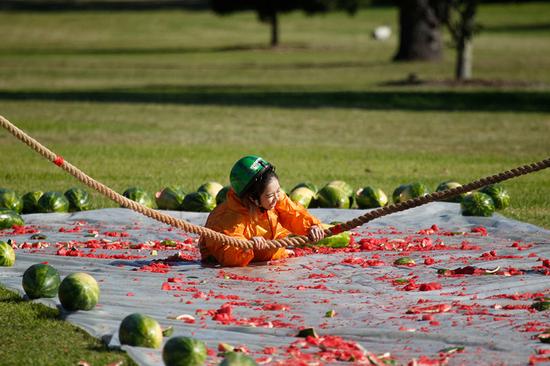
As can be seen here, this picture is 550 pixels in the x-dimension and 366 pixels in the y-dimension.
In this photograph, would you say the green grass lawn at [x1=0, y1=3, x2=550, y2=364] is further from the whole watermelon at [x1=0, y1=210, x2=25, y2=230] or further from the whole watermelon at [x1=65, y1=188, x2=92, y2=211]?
the whole watermelon at [x1=0, y1=210, x2=25, y2=230]

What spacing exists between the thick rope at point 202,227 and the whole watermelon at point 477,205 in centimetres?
254

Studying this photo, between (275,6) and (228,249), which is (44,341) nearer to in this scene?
(228,249)

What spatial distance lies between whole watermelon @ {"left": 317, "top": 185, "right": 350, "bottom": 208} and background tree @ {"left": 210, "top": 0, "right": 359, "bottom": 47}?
44.8m

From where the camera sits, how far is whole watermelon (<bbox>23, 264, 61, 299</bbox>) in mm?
7691

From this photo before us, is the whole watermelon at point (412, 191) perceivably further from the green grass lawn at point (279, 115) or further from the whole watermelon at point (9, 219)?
the whole watermelon at point (9, 219)

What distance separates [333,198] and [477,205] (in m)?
1.68

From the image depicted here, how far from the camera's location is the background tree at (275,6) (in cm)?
5625

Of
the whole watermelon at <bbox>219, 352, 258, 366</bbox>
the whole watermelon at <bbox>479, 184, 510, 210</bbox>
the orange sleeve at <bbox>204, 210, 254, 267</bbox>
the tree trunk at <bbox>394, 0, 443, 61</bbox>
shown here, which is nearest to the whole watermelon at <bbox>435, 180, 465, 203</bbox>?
the whole watermelon at <bbox>479, 184, 510, 210</bbox>

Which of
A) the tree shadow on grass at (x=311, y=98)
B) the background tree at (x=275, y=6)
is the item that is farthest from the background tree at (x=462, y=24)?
Result: the background tree at (x=275, y=6)

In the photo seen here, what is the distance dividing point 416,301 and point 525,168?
5.78 feet

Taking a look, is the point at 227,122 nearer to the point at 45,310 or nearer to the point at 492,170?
the point at 492,170

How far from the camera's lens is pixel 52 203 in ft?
38.0

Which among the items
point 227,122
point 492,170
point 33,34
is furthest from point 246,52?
point 492,170

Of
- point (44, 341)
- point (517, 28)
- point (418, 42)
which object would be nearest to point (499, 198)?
point (44, 341)
